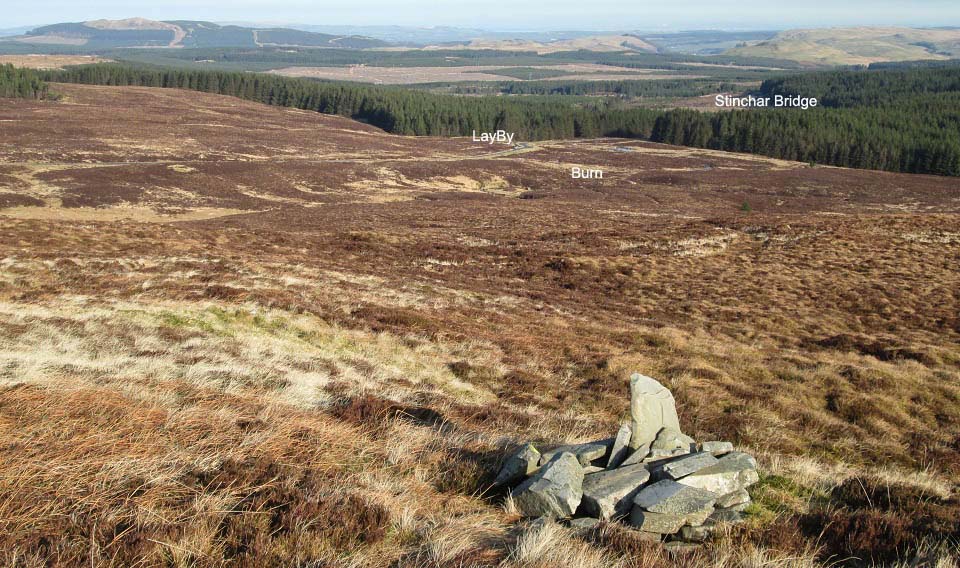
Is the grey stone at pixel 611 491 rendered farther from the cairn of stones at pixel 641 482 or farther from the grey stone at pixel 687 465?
the grey stone at pixel 687 465

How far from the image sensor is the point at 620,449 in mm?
7344

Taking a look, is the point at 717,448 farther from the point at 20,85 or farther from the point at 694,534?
the point at 20,85

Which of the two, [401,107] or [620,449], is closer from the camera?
[620,449]

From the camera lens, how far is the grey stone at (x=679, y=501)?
5.79 m

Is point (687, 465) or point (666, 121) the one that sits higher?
point (666, 121)

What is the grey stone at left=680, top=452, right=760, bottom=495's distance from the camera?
640cm

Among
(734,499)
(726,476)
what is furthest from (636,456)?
(734,499)

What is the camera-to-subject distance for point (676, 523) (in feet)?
18.9

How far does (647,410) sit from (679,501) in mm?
1971

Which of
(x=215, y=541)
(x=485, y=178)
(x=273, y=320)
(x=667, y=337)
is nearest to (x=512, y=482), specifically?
(x=215, y=541)

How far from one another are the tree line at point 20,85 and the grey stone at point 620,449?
14828 centimetres

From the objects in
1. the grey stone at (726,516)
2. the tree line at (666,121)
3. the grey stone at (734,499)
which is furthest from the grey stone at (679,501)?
the tree line at (666,121)

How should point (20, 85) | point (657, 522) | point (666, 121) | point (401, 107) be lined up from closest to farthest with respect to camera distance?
point (657, 522) → point (20, 85) → point (401, 107) → point (666, 121)

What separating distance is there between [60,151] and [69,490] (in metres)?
79.7
